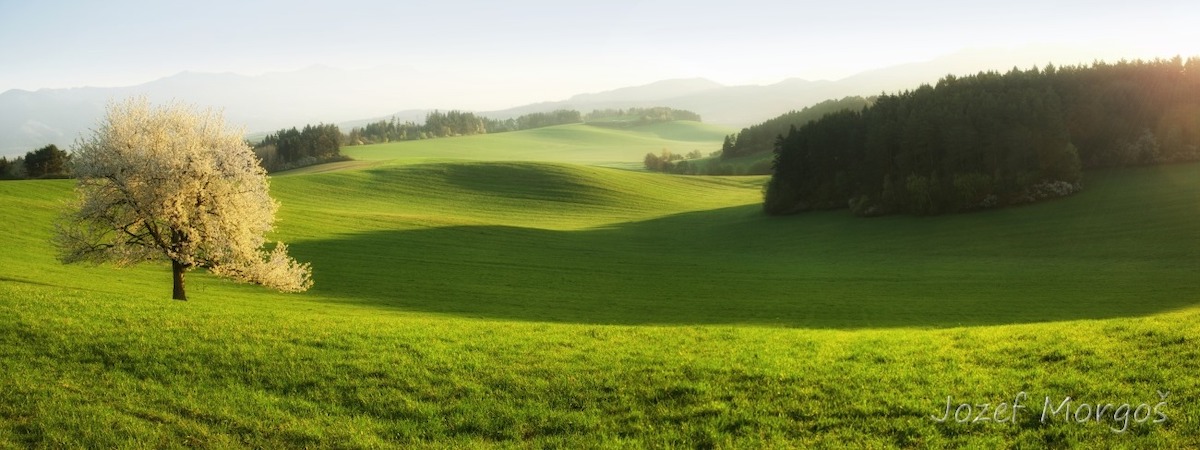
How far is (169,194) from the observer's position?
25609mm

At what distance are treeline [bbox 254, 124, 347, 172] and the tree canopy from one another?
106 m

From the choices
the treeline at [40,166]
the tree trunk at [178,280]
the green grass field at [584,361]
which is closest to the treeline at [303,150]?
the treeline at [40,166]

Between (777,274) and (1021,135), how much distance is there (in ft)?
108

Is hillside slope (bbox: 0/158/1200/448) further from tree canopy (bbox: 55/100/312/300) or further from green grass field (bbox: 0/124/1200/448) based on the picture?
tree canopy (bbox: 55/100/312/300)

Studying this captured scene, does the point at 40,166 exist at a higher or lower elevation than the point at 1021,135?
lower

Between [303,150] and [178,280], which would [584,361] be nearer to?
[178,280]

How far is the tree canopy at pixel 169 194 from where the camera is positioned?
2541 cm

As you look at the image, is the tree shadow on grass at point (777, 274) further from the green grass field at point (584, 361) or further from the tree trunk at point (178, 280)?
the tree trunk at point (178, 280)

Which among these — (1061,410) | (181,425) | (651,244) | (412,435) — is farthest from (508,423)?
(651,244)

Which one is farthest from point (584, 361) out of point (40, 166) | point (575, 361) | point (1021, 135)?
point (40, 166)

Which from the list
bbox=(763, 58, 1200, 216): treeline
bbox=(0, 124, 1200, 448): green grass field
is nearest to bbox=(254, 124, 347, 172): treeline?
bbox=(0, 124, 1200, 448): green grass field

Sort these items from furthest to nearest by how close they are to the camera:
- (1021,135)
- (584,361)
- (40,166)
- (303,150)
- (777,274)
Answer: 1. (303,150)
2. (40,166)
3. (1021,135)
4. (777,274)
5. (584,361)

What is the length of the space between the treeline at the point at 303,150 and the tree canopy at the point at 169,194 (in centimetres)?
10578

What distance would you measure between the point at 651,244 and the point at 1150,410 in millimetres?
56841
